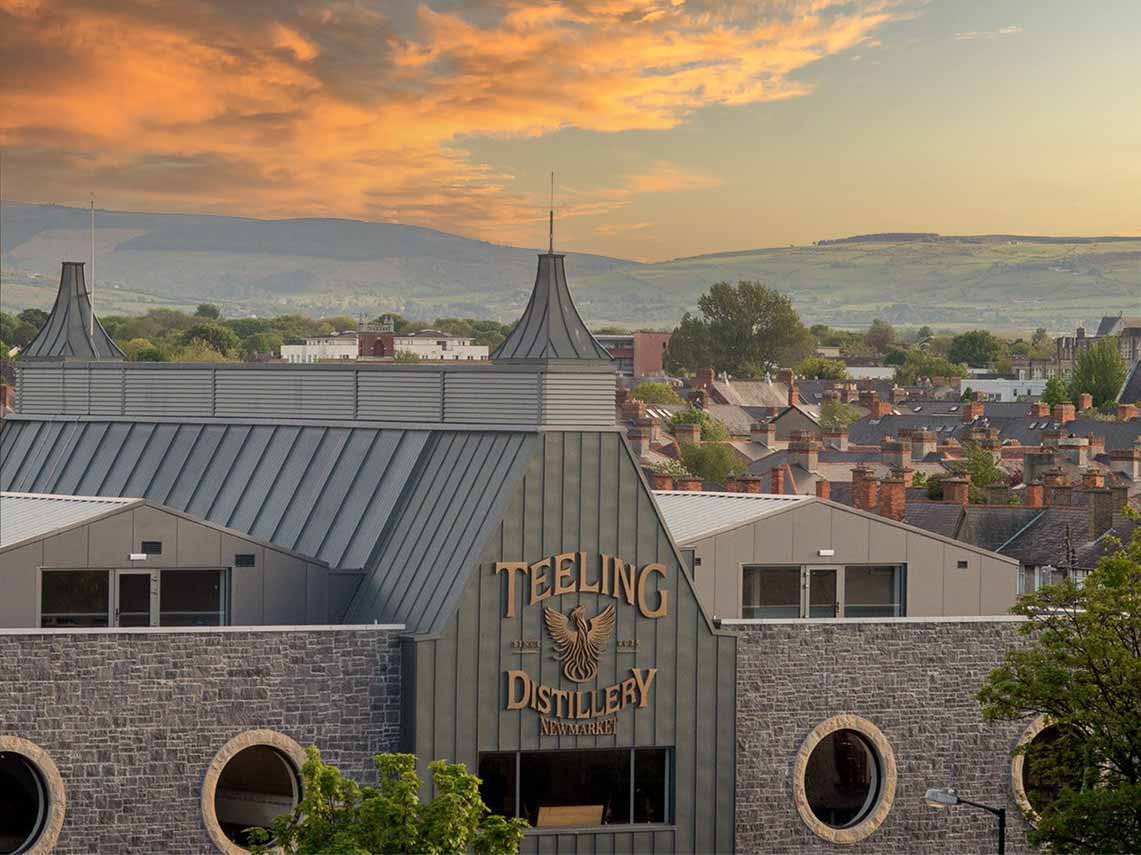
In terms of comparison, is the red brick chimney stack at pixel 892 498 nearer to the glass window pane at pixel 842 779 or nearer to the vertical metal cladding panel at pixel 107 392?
the vertical metal cladding panel at pixel 107 392

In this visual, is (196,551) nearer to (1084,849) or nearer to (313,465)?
(313,465)

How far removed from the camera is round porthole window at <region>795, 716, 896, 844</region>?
4047cm

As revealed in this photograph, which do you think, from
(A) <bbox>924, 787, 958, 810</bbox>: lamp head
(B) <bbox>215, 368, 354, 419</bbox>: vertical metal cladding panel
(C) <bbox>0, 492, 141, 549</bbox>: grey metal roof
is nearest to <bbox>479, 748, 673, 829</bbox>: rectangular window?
(A) <bbox>924, 787, 958, 810</bbox>: lamp head

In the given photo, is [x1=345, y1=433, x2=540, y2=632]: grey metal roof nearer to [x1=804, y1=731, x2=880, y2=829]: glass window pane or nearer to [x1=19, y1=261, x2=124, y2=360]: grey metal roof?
[x1=804, y1=731, x2=880, y2=829]: glass window pane

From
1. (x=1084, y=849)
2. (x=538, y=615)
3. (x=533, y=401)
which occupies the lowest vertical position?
(x=1084, y=849)

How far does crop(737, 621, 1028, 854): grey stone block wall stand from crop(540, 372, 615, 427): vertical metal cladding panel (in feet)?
14.8

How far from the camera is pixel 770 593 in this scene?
43.7m

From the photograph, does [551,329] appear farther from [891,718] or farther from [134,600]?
[891,718]

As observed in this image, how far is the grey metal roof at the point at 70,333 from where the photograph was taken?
55.8 meters

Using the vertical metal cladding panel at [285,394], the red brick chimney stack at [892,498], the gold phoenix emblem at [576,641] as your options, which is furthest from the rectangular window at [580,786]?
the red brick chimney stack at [892,498]

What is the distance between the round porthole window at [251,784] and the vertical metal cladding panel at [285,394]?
9154 millimetres

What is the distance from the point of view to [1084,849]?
3669 centimetres

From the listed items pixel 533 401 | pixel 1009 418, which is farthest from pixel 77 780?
pixel 1009 418

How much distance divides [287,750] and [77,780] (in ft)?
10.8
